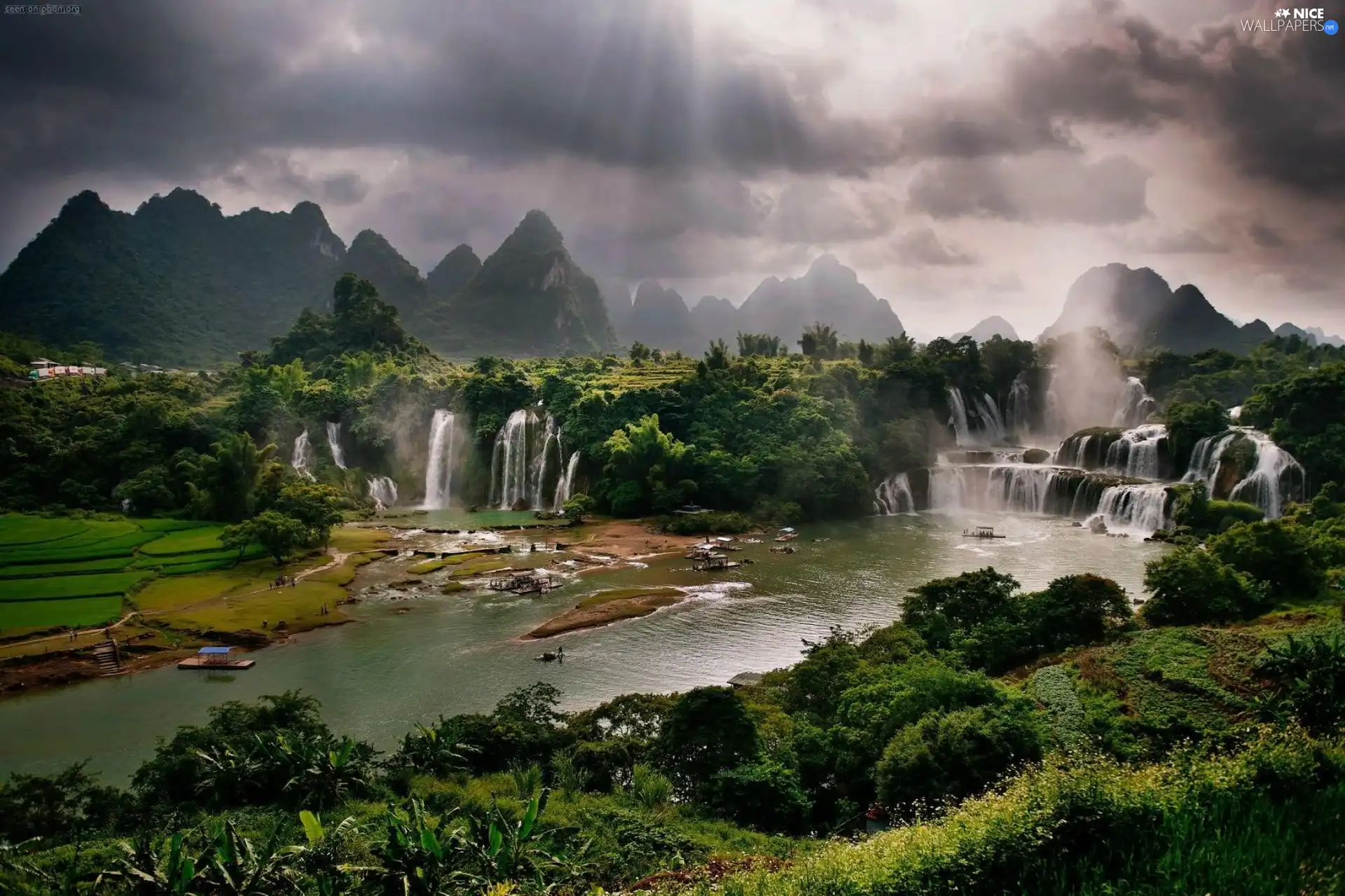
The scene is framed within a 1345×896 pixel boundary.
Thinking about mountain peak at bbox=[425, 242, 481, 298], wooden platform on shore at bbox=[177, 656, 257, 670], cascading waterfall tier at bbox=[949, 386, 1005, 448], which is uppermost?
mountain peak at bbox=[425, 242, 481, 298]

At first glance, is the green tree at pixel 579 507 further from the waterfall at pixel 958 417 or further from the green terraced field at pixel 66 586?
the waterfall at pixel 958 417

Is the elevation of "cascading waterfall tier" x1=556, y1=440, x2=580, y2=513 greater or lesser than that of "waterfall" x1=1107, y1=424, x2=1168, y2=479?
lesser

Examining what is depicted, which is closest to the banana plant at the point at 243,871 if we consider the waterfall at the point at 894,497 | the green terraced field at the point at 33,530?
the green terraced field at the point at 33,530

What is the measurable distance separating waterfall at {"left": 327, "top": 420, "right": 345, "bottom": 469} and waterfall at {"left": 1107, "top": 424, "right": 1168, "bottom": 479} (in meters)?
43.1

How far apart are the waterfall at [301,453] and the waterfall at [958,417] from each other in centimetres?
4108

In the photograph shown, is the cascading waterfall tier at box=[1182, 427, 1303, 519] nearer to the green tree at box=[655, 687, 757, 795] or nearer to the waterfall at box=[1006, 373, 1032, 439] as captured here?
the waterfall at box=[1006, 373, 1032, 439]

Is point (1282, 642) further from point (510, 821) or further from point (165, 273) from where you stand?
point (165, 273)

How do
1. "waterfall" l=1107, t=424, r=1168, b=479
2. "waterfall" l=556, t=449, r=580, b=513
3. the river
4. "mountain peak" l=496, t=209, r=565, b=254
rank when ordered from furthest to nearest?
"mountain peak" l=496, t=209, r=565, b=254 < "waterfall" l=556, t=449, r=580, b=513 < "waterfall" l=1107, t=424, r=1168, b=479 < the river

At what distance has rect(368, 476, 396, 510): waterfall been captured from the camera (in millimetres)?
45781

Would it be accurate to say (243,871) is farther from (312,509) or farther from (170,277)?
(170,277)

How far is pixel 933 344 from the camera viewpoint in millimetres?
58219

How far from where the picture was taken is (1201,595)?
16359mm

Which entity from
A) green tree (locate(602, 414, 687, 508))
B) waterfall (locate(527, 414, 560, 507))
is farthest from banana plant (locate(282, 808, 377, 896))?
waterfall (locate(527, 414, 560, 507))

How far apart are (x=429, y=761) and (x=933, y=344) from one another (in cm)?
5321
